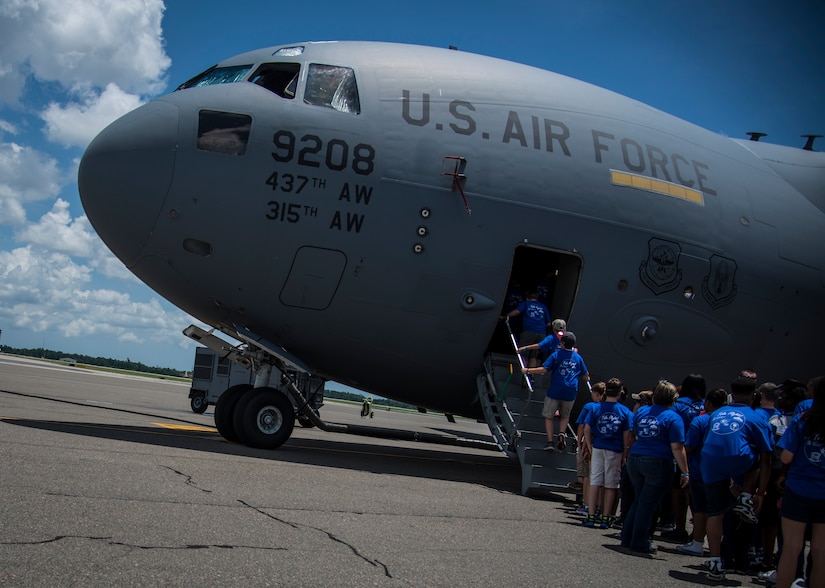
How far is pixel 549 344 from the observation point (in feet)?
36.4

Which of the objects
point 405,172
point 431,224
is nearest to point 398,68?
point 405,172

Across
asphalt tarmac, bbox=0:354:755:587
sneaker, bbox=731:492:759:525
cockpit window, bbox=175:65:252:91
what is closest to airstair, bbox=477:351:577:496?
asphalt tarmac, bbox=0:354:755:587

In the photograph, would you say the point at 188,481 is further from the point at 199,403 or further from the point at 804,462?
the point at 199,403

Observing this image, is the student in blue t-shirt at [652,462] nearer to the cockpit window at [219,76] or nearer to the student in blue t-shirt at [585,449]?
the student in blue t-shirt at [585,449]

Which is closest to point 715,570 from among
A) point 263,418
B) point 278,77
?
point 263,418

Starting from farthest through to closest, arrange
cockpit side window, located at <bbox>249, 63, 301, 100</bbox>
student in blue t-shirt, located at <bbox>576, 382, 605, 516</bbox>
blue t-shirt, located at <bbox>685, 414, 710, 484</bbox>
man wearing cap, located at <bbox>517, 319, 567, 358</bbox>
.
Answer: man wearing cap, located at <bbox>517, 319, 567, 358</bbox> → cockpit side window, located at <bbox>249, 63, 301, 100</bbox> → student in blue t-shirt, located at <bbox>576, 382, 605, 516</bbox> → blue t-shirt, located at <bbox>685, 414, 710, 484</bbox>

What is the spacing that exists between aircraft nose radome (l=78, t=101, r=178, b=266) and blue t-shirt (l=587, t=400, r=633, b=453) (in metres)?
6.03

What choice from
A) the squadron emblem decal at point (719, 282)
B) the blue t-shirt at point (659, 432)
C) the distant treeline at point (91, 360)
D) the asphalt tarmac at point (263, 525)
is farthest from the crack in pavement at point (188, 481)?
the distant treeline at point (91, 360)

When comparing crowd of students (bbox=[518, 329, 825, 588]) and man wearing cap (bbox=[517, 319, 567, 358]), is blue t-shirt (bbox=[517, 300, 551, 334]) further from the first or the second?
crowd of students (bbox=[518, 329, 825, 588])

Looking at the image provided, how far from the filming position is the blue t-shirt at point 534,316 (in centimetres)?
1171

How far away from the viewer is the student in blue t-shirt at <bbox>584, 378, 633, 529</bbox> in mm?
8547

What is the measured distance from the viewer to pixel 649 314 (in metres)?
12.1

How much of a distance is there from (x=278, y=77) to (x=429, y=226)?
3001 millimetres

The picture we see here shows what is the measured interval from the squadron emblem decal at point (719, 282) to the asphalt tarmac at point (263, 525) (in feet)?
13.9
